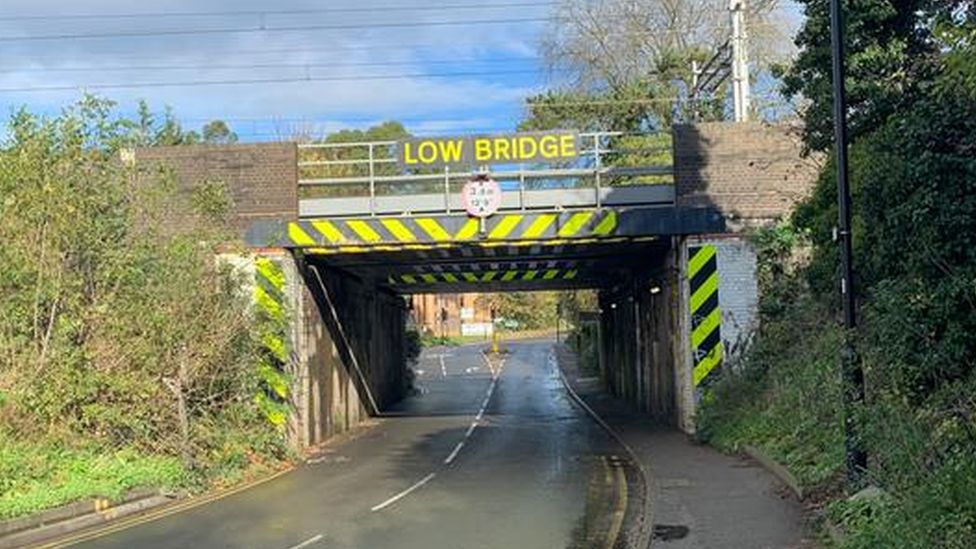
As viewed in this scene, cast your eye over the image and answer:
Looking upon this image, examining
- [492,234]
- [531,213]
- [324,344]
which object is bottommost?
[324,344]

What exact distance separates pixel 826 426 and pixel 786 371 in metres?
3.59

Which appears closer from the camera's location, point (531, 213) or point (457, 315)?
point (531, 213)

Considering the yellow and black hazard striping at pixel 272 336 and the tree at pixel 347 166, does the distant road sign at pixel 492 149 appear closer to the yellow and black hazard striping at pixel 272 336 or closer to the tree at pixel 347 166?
the tree at pixel 347 166

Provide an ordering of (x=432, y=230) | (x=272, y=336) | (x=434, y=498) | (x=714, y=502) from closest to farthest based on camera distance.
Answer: (x=714, y=502), (x=434, y=498), (x=272, y=336), (x=432, y=230)

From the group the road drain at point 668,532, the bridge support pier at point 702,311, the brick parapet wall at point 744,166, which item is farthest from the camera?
the bridge support pier at point 702,311

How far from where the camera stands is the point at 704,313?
68.7ft

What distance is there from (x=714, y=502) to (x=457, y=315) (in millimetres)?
99161

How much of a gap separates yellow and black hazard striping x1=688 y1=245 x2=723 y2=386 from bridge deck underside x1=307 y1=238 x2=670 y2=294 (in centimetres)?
155

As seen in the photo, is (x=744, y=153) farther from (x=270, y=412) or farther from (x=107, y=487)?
(x=107, y=487)

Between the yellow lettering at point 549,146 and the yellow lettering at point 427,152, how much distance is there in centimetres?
210

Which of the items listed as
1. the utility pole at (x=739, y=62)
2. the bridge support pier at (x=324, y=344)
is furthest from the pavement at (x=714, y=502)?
the utility pole at (x=739, y=62)

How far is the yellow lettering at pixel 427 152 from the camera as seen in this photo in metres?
20.5

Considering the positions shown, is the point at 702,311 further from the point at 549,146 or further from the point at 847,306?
the point at 847,306

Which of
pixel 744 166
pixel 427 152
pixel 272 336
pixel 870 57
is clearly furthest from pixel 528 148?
pixel 870 57
